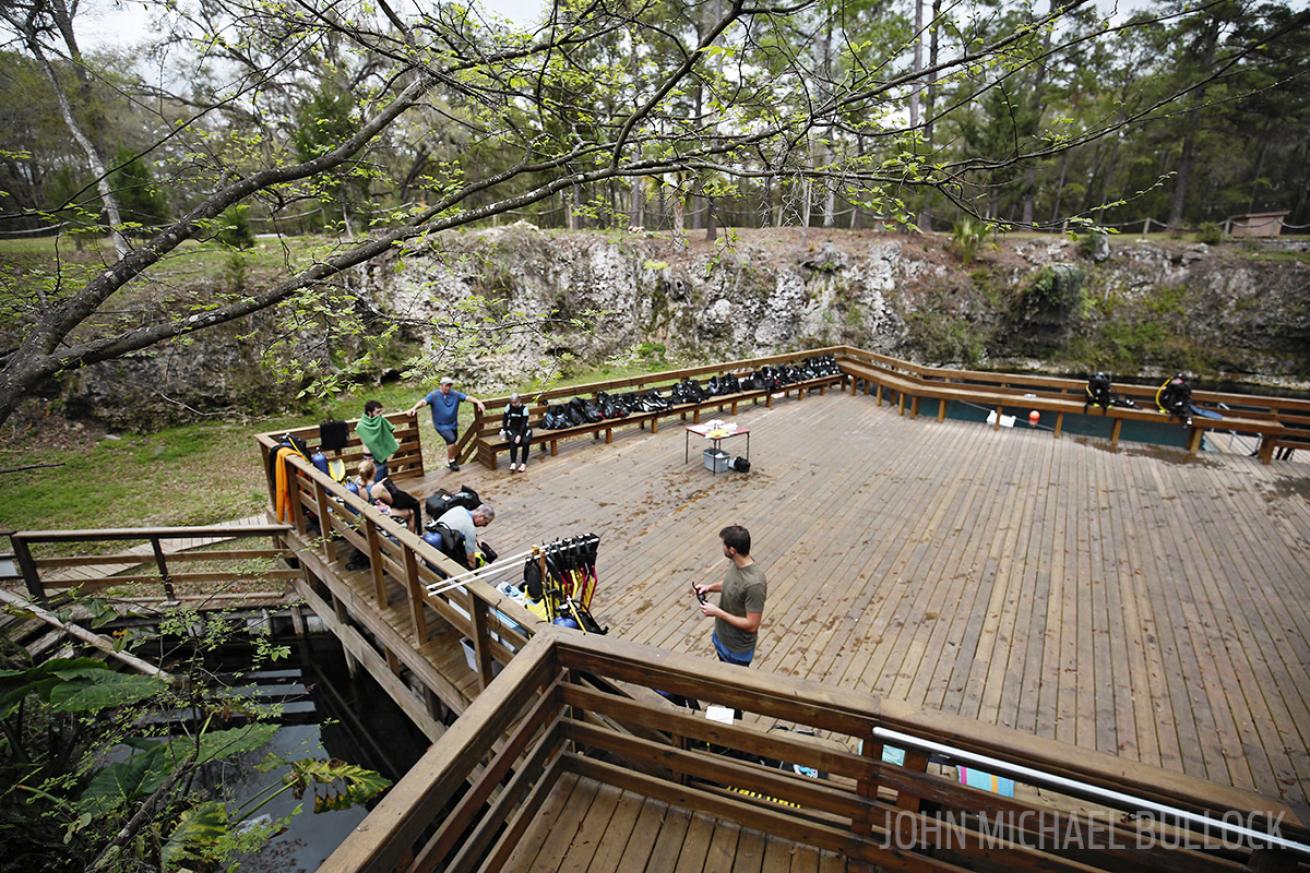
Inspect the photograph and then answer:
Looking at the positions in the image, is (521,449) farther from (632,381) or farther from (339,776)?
(339,776)

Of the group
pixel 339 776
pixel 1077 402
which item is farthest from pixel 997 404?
pixel 339 776

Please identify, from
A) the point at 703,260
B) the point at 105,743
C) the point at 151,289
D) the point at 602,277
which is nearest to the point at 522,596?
the point at 105,743

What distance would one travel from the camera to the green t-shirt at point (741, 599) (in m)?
3.37

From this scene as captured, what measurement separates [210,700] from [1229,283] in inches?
1179

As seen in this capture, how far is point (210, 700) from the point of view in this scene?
501 cm

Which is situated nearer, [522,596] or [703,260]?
[522,596]

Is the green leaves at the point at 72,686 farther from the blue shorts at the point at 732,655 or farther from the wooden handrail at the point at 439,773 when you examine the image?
the blue shorts at the point at 732,655

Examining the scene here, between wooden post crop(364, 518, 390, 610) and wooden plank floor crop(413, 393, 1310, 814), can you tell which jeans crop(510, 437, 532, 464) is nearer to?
Result: wooden plank floor crop(413, 393, 1310, 814)

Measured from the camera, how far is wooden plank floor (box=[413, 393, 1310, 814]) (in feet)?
12.8

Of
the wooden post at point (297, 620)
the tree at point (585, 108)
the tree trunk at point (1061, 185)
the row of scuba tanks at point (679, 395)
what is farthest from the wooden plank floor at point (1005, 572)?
the tree trunk at point (1061, 185)

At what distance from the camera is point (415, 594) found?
4105mm

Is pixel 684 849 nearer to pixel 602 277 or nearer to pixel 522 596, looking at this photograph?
pixel 522 596

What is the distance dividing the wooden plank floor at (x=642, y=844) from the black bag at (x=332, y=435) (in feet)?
19.6

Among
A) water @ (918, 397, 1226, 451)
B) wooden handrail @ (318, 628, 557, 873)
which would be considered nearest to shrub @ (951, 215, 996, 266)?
water @ (918, 397, 1226, 451)
